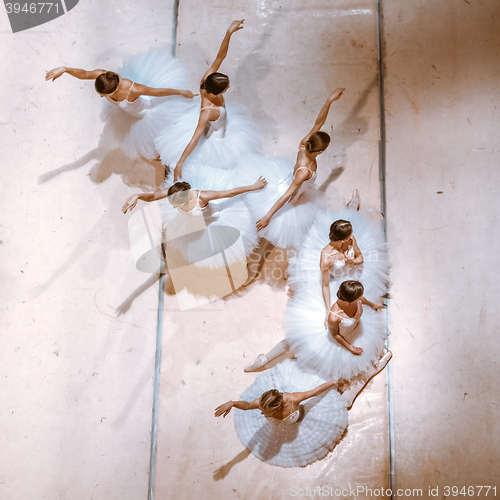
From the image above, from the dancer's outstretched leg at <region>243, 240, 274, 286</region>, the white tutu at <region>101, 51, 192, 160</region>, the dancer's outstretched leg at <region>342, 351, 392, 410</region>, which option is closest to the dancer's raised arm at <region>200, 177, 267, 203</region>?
the dancer's outstretched leg at <region>243, 240, 274, 286</region>

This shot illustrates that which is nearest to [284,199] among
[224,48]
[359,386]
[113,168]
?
[224,48]

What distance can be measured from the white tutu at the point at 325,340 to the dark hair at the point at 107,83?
71.4 inches

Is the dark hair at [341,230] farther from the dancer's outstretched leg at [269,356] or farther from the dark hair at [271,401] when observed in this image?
the dark hair at [271,401]

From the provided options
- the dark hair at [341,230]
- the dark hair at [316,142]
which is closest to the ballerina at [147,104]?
the dark hair at [316,142]

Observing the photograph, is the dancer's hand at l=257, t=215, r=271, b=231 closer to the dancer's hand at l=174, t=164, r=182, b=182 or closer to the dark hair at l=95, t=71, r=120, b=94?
the dancer's hand at l=174, t=164, r=182, b=182

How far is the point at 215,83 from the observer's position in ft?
9.64

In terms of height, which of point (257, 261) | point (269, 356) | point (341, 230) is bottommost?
point (269, 356)

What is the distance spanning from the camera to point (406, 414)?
3250 mm

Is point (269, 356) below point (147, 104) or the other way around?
below

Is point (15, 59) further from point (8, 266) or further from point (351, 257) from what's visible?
point (351, 257)

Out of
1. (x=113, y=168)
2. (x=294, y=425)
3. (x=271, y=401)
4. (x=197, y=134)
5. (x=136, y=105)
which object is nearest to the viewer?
(x=271, y=401)

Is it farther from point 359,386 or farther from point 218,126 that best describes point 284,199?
point 359,386

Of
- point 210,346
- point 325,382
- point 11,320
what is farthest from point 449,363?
point 11,320

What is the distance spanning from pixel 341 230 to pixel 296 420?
1164 millimetres
